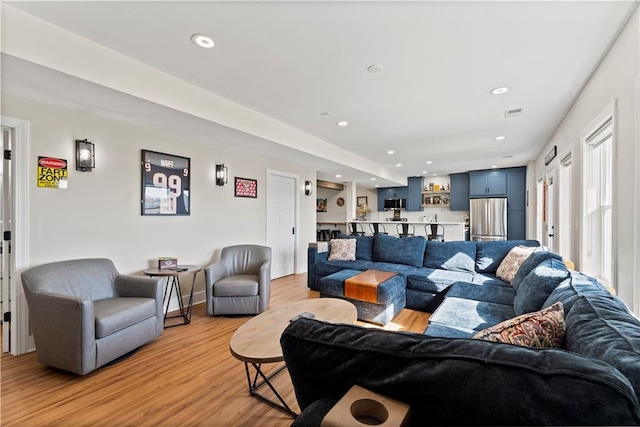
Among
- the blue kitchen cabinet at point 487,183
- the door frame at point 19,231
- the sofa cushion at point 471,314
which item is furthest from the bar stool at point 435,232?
the door frame at point 19,231

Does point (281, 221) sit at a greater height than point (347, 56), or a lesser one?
lesser

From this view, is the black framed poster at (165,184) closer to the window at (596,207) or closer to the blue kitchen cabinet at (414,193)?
the window at (596,207)

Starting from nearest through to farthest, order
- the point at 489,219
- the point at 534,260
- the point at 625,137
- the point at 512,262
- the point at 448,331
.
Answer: the point at 625,137 → the point at 448,331 → the point at 534,260 → the point at 512,262 → the point at 489,219

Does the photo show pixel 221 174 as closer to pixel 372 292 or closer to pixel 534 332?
pixel 372 292

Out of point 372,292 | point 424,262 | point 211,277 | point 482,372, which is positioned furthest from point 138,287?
point 424,262

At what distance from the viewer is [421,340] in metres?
0.80

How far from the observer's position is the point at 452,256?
388 centimetres

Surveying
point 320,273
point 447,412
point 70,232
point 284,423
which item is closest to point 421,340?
point 447,412

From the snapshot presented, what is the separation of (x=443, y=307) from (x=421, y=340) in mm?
1834

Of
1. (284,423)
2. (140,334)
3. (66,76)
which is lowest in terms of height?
(284,423)

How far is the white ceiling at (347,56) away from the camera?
169 cm

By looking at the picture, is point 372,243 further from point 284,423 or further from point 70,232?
point 70,232

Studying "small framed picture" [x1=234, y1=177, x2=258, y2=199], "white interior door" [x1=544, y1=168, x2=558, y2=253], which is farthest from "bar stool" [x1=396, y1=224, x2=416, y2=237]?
"small framed picture" [x1=234, y1=177, x2=258, y2=199]

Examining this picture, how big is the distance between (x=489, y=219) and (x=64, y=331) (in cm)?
814
